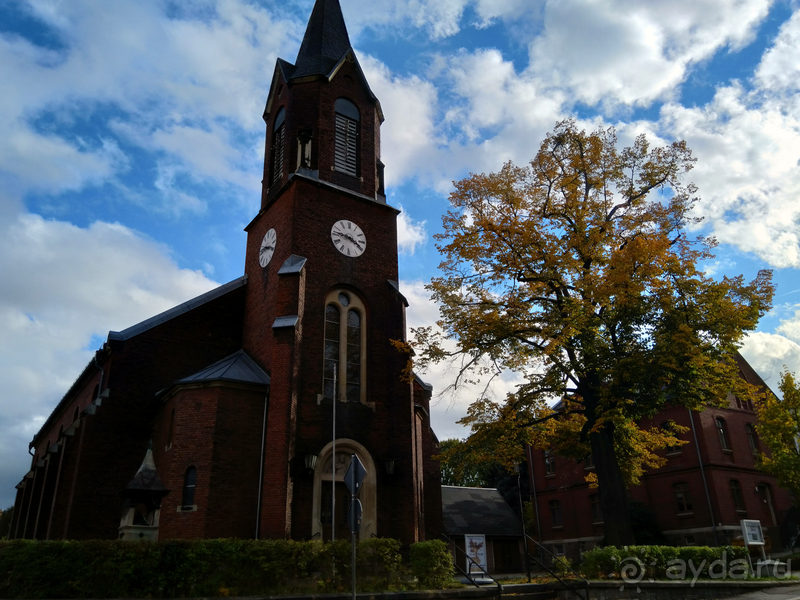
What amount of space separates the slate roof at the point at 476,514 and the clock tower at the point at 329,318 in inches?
423

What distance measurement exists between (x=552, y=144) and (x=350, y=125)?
8400 millimetres

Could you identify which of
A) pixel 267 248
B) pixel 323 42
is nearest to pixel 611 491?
pixel 267 248

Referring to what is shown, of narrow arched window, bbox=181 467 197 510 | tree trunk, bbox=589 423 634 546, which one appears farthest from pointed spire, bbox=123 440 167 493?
tree trunk, bbox=589 423 634 546

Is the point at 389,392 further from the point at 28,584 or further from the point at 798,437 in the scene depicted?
the point at 798,437

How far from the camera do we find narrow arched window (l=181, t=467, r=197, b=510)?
17453 mm

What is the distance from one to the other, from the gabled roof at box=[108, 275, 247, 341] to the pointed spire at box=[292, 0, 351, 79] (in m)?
8.77

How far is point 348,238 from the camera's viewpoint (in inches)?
876

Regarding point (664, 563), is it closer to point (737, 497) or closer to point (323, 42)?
point (737, 497)

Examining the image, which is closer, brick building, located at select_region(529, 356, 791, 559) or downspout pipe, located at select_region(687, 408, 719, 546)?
downspout pipe, located at select_region(687, 408, 719, 546)

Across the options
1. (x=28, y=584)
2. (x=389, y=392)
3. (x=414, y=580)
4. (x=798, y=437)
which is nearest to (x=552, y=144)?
(x=389, y=392)

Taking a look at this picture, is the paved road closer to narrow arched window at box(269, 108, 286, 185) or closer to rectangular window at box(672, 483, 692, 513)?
rectangular window at box(672, 483, 692, 513)

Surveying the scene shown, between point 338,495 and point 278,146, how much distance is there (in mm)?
14463

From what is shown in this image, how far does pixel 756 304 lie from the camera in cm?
1731

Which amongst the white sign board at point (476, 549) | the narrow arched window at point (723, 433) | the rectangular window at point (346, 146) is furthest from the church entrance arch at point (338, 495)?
the narrow arched window at point (723, 433)
